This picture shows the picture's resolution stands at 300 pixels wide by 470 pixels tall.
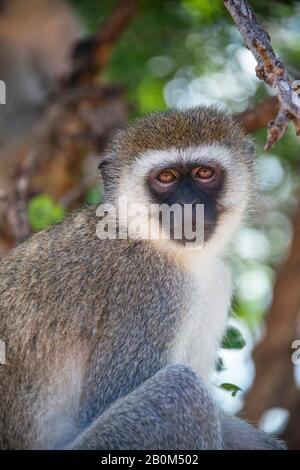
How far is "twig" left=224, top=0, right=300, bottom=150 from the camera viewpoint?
3777 millimetres

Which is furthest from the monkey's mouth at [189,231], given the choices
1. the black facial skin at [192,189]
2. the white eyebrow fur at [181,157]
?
the white eyebrow fur at [181,157]

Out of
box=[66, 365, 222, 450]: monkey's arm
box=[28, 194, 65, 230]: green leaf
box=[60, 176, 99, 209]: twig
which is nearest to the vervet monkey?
box=[66, 365, 222, 450]: monkey's arm

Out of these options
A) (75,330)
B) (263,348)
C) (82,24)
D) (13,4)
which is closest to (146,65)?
(82,24)

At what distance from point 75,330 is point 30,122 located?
574 cm

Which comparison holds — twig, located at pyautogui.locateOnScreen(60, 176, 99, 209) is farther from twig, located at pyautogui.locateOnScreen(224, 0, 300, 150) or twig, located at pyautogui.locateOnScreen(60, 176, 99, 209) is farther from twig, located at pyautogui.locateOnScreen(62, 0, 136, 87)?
twig, located at pyautogui.locateOnScreen(224, 0, 300, 150)

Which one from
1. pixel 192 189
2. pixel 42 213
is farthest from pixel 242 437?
pixel 42 213

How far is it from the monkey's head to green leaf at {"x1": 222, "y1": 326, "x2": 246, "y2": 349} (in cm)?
64

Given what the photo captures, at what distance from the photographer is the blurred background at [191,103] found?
7859 millimetres

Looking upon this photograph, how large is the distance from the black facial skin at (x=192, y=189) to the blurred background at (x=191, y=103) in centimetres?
171

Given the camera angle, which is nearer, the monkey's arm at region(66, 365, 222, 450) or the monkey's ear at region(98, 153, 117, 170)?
the monkey's arm at region(66, 365, 222, 450)

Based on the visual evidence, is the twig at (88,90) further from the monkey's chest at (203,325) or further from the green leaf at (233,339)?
the monkey's chest at (203,325)

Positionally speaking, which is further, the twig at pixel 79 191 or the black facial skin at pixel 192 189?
the twig at pixel 79 191

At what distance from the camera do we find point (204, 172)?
206 inches

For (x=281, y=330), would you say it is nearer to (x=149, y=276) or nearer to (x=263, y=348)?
(x=263, y=348)
